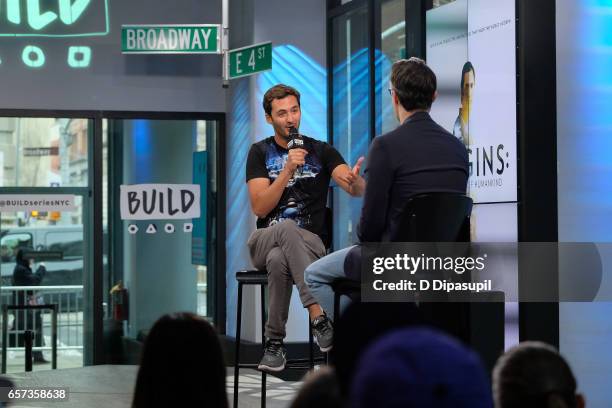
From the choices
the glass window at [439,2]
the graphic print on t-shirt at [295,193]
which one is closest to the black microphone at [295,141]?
the graphic print on t-shirt at [295,193]

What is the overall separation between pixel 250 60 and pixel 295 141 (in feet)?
10.2

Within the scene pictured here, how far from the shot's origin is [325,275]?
3924 millimetres

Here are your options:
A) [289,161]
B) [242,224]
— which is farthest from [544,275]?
[242,224]

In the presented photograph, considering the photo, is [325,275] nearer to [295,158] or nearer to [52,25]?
[295,158]

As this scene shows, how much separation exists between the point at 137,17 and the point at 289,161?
208 inches

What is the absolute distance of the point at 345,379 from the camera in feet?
5.14

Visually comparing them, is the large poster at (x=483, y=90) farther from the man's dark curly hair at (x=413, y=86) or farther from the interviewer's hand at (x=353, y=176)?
the man's dark curly hair at (x=413, y=86)

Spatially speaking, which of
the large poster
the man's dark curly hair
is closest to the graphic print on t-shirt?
the man's dark curly hair

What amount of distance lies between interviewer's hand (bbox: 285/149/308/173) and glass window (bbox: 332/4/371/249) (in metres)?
3.54

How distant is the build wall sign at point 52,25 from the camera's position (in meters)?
9.02

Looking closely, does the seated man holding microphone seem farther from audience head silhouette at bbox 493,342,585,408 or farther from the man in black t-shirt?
audience head silhouette at bbox 493,342,585,408

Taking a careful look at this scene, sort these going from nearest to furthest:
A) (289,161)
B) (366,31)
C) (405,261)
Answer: (405,261) < (289,161) < (366,31)

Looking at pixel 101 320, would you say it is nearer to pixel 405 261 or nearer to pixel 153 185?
pixel 153 185
